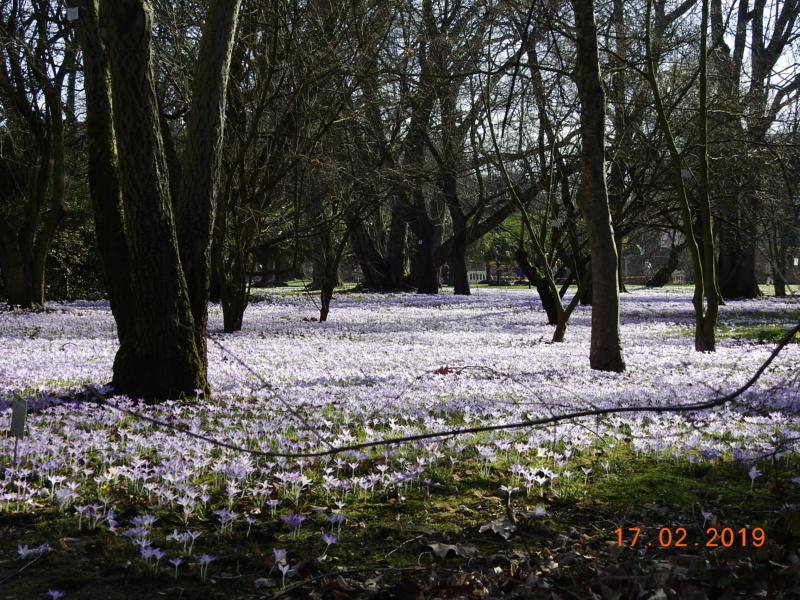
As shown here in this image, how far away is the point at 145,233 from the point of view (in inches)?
254

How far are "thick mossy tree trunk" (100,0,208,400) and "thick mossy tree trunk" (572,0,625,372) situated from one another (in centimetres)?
554

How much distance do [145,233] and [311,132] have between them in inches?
361

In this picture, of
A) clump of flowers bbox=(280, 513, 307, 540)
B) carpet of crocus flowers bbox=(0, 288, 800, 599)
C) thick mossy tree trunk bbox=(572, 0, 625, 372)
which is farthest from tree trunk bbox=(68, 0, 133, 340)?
thick mossy tree trunk bbox=(572, 0, 625, 372)

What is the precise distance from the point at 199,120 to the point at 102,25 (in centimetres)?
127

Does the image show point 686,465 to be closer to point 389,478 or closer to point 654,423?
point 654,423

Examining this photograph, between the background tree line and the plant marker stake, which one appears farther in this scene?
the background tree line

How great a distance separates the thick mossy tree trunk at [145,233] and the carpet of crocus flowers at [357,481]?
422 millimetres

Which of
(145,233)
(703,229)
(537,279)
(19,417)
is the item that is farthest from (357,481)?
(537,279)

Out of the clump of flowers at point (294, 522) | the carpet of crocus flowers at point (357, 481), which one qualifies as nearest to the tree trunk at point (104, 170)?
the carpet of crocus flowers at point (357, 481)

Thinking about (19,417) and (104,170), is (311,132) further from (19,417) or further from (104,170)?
(19,417)

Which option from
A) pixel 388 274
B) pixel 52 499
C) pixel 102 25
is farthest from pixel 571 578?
pixel 388 274

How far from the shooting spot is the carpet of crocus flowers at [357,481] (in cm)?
292

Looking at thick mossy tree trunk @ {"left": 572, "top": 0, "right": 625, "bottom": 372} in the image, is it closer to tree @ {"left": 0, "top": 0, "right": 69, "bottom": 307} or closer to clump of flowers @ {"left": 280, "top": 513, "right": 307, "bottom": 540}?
clump of flowers @ {"left": 280, "top": 513, "right": 307, "bottom": 540}

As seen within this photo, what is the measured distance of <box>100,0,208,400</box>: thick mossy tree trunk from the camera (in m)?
6.18
